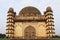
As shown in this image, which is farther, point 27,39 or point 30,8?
point 30,8

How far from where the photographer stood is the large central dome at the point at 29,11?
110ft

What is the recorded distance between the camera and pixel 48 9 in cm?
3344

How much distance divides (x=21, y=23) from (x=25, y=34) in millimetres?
1854

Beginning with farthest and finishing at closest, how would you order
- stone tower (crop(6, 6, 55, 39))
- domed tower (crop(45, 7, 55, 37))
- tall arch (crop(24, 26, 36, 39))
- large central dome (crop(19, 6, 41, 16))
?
large central dome (crop(19, 6, 41, 16))
tall arch (crop(24, 26, 36, 39))
stone tower (crop(6, 6, 55, 39))
domed tower (crop(45, 7, 55, 37))

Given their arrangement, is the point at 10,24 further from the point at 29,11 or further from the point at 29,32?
the point at 29,11

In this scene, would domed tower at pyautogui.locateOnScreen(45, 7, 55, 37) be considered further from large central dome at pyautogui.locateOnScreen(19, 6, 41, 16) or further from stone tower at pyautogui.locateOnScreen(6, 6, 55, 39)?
large central dome at pyautogui.locateOnScreen(19, 6, 41, 16)

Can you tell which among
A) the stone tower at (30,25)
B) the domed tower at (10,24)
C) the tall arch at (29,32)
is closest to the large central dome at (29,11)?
the stone tower at (30,25)

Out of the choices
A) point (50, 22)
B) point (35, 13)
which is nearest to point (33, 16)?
point (35, 13)

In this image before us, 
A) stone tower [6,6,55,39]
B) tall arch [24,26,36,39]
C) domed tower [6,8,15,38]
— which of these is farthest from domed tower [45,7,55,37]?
domed tower [6,8,15,38]

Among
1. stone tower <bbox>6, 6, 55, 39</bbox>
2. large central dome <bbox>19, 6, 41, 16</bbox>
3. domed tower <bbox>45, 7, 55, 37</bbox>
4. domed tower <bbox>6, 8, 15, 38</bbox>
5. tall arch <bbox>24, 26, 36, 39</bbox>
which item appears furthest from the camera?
large central dome <bbox>19, 6, 41, 16</bbox>

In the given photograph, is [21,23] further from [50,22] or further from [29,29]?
[50,22]

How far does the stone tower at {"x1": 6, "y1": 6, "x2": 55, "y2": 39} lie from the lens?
107 ft

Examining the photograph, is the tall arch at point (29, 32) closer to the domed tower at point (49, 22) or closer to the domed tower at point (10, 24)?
the domed tower at point (10, 24)

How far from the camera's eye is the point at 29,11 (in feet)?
111
